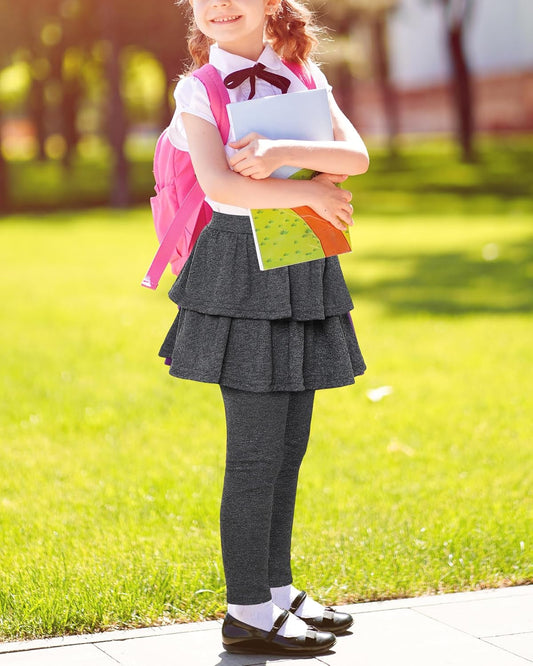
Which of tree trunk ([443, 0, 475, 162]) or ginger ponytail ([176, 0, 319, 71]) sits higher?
ginger ponytail ([176, 0, 319, 71])

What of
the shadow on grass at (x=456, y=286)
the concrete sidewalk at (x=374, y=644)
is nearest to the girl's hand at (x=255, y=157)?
the concrete sidewalk at (x=374, y=644)

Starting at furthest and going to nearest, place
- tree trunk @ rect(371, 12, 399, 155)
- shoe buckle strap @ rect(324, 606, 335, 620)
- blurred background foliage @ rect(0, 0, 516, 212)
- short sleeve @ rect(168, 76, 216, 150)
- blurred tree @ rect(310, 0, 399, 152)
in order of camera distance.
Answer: tree trunk @ rect(371, 12, 399, 155) → blurred tree @ rect(310, 0, 399, 152) → blurred background foliage @ rect(0, 0, 516, 212) → shoe buckle strap @ rect(324, 606, 335, 620) → short sleeve @ rect(168, 76, 216, 150)

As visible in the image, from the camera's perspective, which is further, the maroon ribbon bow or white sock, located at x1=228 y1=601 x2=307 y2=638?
white sock, located at x1=228 y1=601 x2=307 y2=638

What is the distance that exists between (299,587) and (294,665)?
0.63m

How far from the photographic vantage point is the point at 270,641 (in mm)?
3168

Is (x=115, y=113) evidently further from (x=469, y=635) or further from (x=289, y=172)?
(x=469, y=635)

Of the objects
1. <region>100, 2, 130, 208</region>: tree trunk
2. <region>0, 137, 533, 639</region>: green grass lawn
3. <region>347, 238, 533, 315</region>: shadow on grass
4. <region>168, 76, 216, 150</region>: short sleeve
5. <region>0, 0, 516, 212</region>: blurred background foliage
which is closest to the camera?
<region>168, 76, 216, 150</region>: short sleeve

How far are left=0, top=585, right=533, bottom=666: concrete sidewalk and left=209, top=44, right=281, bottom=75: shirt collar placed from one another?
5.27 feet

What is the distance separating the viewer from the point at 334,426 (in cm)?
593

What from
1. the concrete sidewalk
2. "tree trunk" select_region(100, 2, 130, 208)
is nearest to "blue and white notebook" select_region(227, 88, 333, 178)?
the concrete sidewalk

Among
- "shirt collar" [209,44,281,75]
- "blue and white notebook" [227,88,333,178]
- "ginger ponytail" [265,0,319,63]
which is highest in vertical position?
"ginger ponytail" [265,0,319,63]

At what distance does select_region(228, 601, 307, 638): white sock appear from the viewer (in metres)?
3.18

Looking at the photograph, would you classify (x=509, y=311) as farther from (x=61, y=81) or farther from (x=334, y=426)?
(x=61, y=81)

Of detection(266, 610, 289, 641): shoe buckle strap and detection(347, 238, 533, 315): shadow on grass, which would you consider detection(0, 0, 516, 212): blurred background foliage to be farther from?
detection(266, 610, 289, 641): shoe buckle strap
